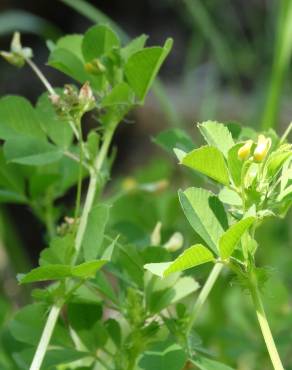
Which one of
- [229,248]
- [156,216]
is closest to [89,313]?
[229,248]

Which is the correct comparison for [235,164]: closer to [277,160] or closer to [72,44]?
[277,160]

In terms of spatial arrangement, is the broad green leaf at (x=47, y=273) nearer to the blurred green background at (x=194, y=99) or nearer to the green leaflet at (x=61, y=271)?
the green leaflet at (x=61, y=271)

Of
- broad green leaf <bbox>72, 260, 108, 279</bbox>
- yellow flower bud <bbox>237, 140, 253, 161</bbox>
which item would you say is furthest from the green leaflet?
yellow flower bud <bbox>237, 140, 253, 161</bbox>

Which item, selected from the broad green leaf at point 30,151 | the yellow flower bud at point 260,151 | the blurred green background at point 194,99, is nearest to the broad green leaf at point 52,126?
the broad green leaf at point 30,151

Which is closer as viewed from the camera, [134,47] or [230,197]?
[230,197]

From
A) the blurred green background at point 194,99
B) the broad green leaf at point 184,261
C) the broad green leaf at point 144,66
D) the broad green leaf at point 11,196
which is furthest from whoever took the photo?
the blurred green background at point 194,99

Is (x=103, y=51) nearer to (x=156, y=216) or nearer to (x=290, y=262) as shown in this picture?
(x=156, y=216)

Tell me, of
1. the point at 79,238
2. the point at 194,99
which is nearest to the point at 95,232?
the point at 79,238

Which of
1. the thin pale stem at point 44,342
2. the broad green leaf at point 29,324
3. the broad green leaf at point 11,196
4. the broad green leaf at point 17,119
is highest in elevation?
the broad green leaf at point 17,119
